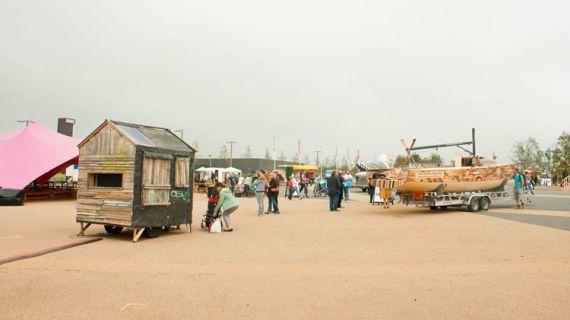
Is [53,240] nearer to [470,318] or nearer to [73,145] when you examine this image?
[470,318]

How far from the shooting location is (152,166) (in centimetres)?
945

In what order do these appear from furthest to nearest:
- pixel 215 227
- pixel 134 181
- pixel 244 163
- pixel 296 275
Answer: pixel 244 163 < pixel 215 227 < pixel 134 181 < pixel 296 275

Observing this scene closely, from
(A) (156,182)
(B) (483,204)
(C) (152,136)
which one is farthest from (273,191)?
(B) (483,204)

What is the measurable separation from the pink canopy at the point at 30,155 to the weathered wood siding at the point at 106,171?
1251 cm

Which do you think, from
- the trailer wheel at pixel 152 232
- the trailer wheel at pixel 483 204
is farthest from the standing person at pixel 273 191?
the trailer wheel at pixel 483 204

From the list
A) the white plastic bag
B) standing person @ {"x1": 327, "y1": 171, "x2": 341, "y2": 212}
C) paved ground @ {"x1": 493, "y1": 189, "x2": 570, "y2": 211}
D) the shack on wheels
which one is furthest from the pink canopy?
paved ground @ {"x1": 493, "y1": 189, "x2": 570, "y2": 211}

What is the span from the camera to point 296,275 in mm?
5855

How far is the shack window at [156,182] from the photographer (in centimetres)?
923

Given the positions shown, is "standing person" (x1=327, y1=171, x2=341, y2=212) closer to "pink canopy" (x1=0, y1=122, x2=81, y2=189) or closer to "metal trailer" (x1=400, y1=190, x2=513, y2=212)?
"metal trailer" (x1=400, y1=190, x2=513, y2=212)

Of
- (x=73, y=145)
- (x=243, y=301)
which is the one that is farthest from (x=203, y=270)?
(x=73, y=145)

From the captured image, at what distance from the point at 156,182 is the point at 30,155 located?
15793mm

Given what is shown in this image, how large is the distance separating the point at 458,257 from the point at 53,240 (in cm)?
865

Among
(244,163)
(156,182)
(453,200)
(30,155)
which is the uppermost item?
(244,163)

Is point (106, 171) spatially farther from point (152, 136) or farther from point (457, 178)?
point (457, 178)
